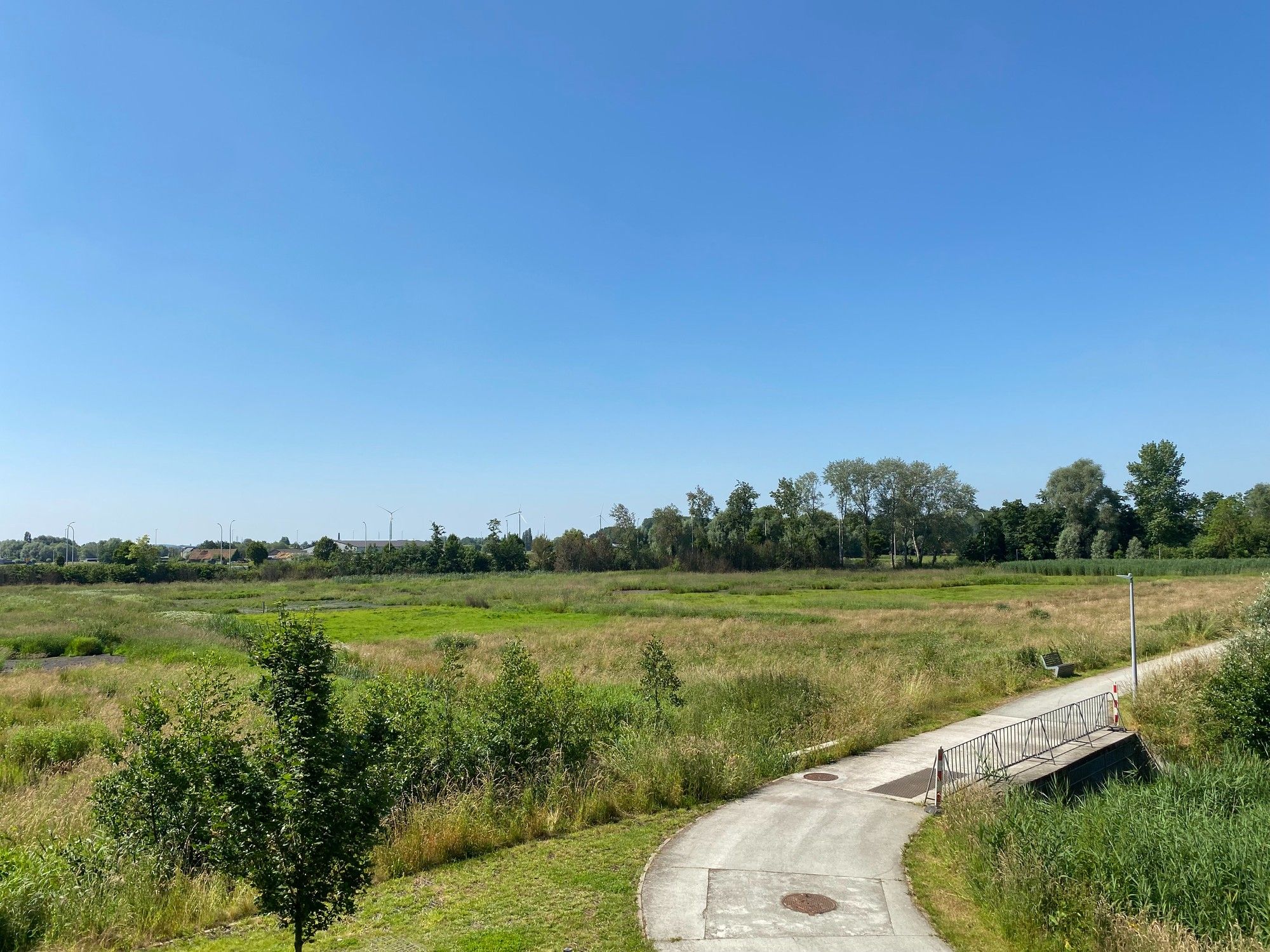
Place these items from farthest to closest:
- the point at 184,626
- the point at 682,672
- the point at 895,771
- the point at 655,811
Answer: the point at 184,626 < the point at 682,672 < the point at 895,771 < the point at 655,811

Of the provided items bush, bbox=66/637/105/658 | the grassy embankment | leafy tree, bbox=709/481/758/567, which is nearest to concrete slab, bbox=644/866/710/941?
the grassy embankment

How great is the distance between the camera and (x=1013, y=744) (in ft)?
55.6

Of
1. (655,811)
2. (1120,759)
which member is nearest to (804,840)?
(655,811)

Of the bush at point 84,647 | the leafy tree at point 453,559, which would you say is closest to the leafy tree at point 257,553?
the leafy tree at point 453,559

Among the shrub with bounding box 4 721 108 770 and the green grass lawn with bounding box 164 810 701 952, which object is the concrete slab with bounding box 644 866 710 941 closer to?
the green grass lawn with bounding box 164 810 701 952

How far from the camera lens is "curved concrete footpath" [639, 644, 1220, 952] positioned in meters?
8.34

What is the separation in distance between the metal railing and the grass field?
2.00 metres

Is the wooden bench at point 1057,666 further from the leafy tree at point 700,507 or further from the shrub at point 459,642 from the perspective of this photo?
the leafy tree at point 700,507

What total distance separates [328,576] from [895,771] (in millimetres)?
119268

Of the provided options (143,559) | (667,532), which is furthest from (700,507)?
(143,559)

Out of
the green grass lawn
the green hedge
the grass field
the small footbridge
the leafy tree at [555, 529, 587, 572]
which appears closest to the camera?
the green grass lawn

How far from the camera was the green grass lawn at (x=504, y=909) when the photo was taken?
27.1ft

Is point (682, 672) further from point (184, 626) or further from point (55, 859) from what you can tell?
point (184, 626)

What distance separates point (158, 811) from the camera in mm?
10945
